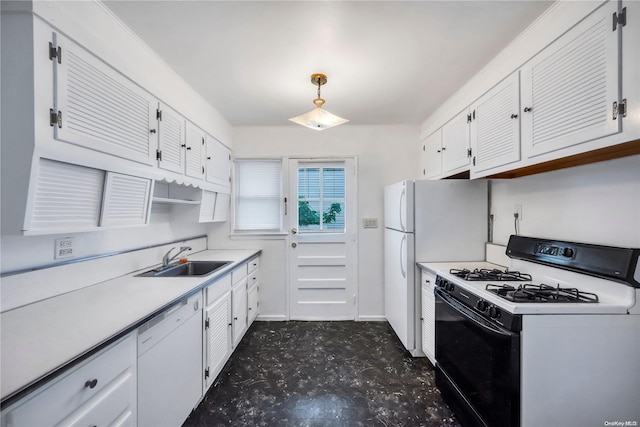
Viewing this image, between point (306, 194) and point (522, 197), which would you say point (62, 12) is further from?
point (522, 197)

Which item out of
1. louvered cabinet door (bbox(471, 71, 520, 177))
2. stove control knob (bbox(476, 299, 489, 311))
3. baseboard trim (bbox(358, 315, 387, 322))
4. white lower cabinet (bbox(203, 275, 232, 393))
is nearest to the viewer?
stove control knob (bbox(476, 299, 489, 311))

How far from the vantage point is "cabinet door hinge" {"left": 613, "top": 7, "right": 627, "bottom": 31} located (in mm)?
1054

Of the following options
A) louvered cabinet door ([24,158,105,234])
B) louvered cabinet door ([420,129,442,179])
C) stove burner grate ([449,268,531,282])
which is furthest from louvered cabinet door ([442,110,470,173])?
louvered cabinet door ([24,158,105,234])

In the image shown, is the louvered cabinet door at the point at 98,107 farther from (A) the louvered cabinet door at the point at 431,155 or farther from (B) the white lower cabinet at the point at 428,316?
(A) the louvered cabinet door at the point at 431,155

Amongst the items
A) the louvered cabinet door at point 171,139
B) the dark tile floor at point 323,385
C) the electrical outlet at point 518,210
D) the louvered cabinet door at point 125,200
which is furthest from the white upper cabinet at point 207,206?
the electrical outlet at point 518,210

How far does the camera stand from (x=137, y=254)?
2059 mm

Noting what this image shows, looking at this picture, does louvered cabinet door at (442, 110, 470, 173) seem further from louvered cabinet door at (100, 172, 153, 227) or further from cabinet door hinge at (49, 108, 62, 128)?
cabinet door hinge at (49, 108, 62, 128)

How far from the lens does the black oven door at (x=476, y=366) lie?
126cm

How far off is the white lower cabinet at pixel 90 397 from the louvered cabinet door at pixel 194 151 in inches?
59.2

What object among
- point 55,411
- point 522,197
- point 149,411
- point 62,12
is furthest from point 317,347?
point 62,12

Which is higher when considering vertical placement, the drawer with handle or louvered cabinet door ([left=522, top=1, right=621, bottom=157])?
louvered cabinet door ([left=522, top=1, right=621, bottom=157])

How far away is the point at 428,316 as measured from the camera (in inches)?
89.1

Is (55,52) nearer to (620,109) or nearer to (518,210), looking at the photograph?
(620,109)

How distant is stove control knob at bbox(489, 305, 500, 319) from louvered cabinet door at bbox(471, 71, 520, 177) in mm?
942
